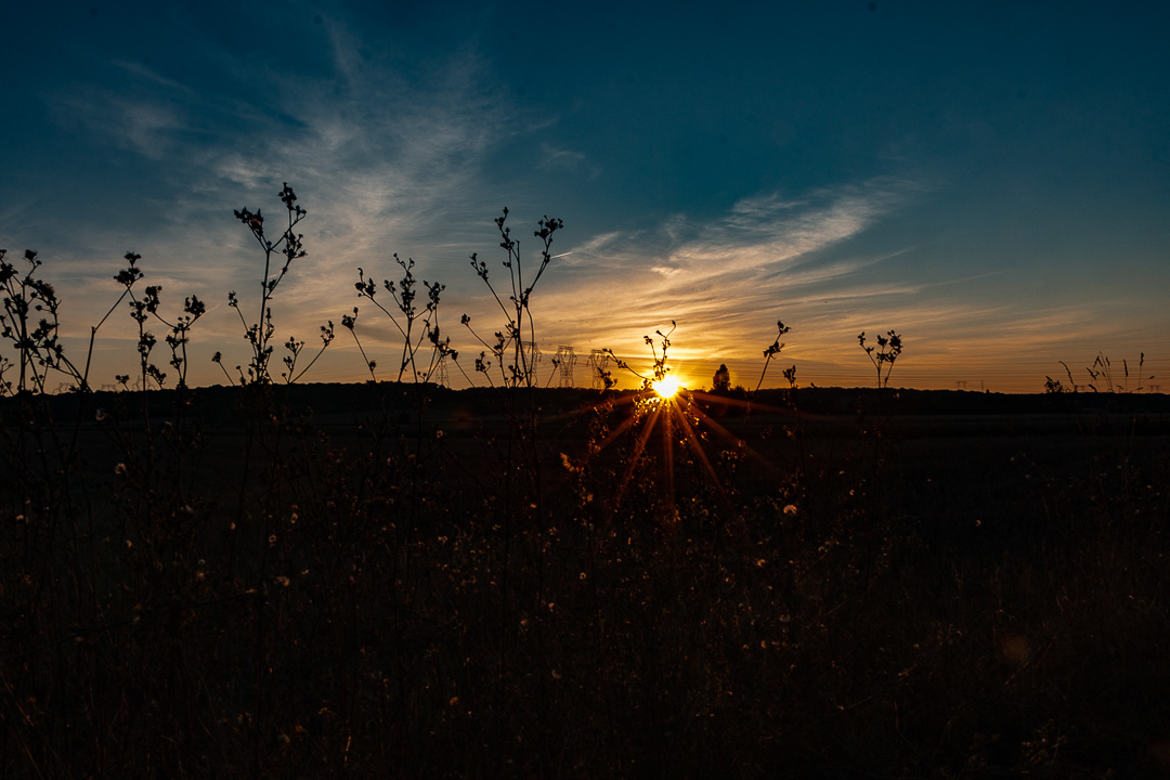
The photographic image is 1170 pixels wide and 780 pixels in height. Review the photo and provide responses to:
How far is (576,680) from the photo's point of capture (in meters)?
3.03

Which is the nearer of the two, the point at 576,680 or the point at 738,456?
the point at 576,680

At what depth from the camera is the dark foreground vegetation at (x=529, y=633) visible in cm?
266

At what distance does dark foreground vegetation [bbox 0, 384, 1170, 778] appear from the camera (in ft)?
8.72

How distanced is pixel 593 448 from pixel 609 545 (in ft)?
2.40

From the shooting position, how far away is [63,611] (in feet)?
15.7

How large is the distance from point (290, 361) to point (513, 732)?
6.44 ft

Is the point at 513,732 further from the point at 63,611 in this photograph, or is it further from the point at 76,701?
the point at 63,611

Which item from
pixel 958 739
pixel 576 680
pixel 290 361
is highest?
pixel 290 361

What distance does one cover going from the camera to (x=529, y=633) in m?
3.47

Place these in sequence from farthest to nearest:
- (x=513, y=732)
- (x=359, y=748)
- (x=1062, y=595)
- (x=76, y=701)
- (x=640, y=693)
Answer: (x=1062, y=595)
(x=76, y=701)
(x=640, y=693)
(x=513, y=732)
(x=359, y=748)

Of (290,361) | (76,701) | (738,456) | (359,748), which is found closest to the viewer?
(359,748)

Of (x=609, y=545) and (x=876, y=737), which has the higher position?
(x=609, y=545)

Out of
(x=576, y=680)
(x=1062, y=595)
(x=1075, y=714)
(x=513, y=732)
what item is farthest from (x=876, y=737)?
(x=1062, y=595)

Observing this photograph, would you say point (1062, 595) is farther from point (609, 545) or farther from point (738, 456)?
point (609, 545)
